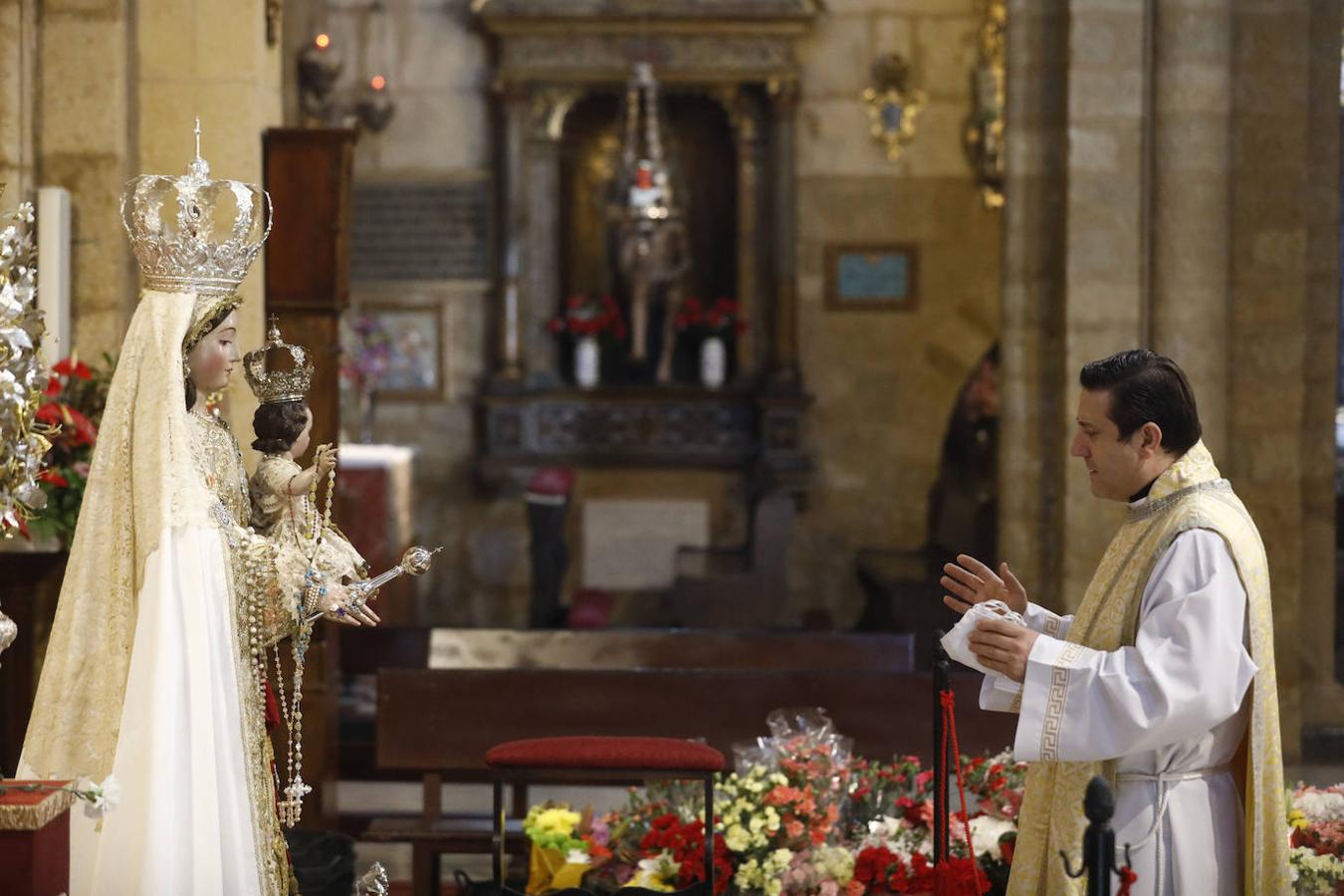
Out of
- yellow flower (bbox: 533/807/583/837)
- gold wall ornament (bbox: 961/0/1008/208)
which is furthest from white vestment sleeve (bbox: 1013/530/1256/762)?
gold wall ornament (bbox: 961/0/1008/208)

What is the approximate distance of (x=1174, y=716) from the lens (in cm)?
325

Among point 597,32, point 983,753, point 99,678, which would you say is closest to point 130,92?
point 99,678

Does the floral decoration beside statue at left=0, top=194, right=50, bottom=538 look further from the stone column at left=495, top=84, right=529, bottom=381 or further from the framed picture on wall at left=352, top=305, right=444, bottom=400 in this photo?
the framed picture on wall at left=352, top=305, right=444, bottom=400

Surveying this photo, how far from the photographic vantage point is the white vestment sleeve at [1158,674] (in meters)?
3.26

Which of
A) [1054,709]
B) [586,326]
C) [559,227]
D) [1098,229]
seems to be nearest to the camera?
[1054,709]

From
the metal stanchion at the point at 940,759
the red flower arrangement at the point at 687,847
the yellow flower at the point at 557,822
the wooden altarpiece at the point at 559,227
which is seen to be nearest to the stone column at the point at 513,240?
the wooden altarpiece at the point at 559,227

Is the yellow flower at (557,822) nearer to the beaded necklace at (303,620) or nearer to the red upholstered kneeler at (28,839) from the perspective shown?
the beaded necklace at (303,620)

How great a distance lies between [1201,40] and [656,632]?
3368 millimetres

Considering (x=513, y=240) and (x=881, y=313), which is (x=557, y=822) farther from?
(x=881, y=313)

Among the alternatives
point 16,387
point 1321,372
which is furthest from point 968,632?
point 1321,372

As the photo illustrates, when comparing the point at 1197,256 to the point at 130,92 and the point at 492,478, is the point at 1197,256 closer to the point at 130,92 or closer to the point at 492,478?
the point at 130,92

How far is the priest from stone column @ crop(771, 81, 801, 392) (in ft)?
26.5

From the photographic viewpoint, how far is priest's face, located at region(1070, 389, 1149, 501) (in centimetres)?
347

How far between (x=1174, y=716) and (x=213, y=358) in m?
2.26
